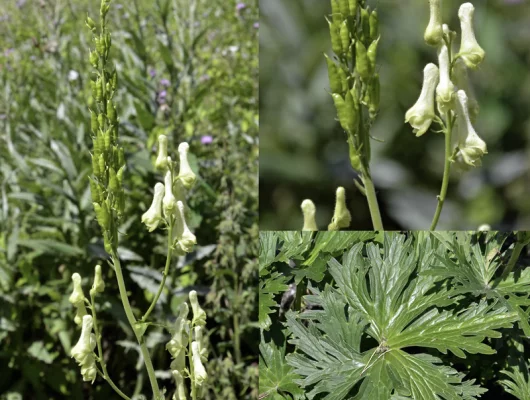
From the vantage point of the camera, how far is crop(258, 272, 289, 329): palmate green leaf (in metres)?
1.37

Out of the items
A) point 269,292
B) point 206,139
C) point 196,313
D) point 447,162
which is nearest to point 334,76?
point 447,162

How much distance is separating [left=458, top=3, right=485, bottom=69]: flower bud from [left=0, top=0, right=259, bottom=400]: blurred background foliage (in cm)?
105

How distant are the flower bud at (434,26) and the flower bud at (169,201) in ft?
2.04

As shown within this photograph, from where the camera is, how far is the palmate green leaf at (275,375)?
1382 mm

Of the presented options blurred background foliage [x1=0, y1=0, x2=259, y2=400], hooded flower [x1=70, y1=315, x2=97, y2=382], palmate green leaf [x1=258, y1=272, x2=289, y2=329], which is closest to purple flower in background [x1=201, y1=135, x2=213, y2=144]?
blurred background foliage [x1=0, y1=0, x2=259, y2=400]

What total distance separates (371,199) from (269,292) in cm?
33

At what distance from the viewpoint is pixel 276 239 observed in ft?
4.58

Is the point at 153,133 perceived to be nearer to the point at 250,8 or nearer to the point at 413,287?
the point at 250,8

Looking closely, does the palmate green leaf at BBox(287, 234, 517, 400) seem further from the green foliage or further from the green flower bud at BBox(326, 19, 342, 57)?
the green flower bud at BBox(326, 19, 342, 57)

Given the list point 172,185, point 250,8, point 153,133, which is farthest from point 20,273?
point 250,8

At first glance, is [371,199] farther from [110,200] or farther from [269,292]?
[110,200]

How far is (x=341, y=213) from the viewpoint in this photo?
130 centimetres

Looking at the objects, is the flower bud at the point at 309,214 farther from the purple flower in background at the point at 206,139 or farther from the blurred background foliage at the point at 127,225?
the purple flower in background at the point at 206,139

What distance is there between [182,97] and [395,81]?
1101 mm
